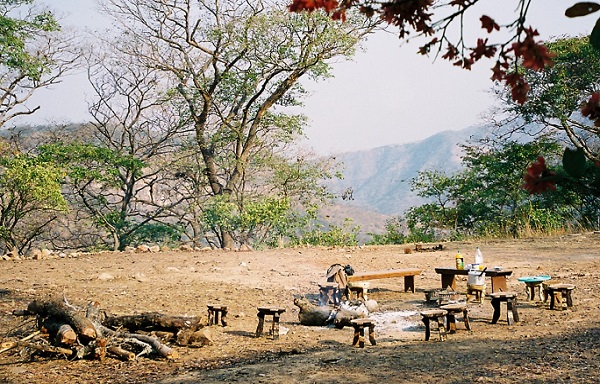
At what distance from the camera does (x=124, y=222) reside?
17094mm

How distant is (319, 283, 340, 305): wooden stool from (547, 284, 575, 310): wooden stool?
2.47 meters

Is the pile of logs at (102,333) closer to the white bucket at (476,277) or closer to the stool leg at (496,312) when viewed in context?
the stool leg at (496,312)

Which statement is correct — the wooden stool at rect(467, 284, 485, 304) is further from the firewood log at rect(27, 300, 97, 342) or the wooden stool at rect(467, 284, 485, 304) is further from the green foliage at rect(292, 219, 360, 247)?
the green foliage at rect(292, 219, 360, 247)

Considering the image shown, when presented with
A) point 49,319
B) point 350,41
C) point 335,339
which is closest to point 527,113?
point 350,41

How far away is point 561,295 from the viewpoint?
6.73 meters

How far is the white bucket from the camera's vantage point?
7.06 m

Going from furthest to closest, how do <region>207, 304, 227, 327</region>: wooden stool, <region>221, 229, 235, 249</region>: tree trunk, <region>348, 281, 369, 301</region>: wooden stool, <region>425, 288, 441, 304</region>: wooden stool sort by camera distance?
<region>221, 229, 235, 249</region>: tree trunk
<region>348, 281, 369, 301</region>: wooden stool
<region>425, 288, 441, 304</region>: wooden stool
<region>207, 304, 227, 327</region>: wooden stool

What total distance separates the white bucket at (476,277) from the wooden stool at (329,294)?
1.67 metres

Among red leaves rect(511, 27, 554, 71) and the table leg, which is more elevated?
red leaves rect(511, 27, 554, 71)

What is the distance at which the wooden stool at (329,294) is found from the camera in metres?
7.10

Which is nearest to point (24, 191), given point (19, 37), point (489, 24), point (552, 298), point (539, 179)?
point (19, 37)

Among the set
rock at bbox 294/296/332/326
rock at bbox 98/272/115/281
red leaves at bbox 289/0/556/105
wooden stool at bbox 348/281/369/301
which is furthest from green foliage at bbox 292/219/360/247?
red leaves at bbox 289/0/556/105

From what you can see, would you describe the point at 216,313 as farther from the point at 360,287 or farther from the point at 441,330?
the point at 441,330

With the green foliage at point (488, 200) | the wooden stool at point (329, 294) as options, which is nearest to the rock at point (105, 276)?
the wooden stool at point (329, 294)
